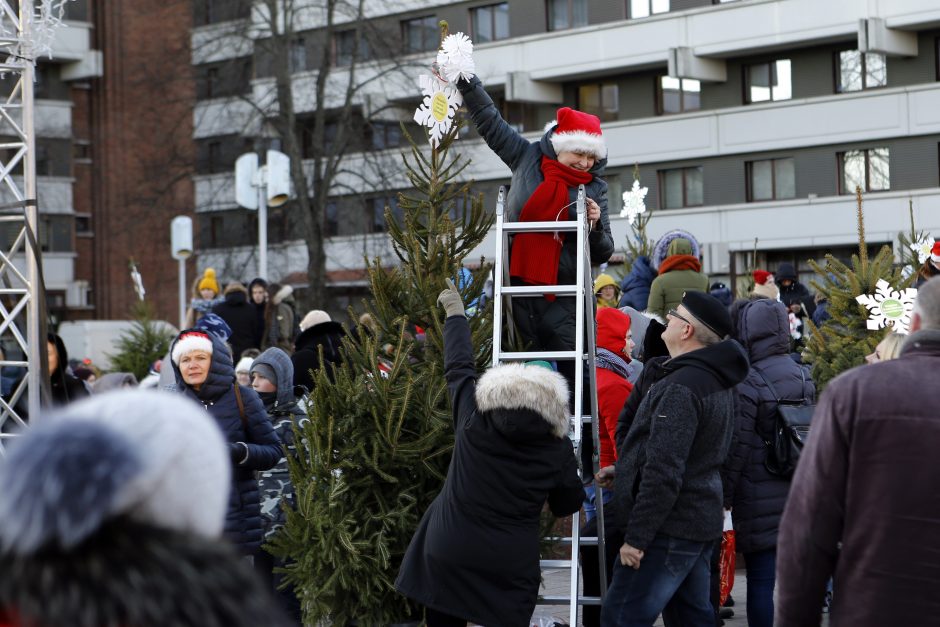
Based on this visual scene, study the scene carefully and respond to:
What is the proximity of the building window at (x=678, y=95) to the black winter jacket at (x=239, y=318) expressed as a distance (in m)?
30.4

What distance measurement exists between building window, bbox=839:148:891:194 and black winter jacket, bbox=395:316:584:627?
36.5 m

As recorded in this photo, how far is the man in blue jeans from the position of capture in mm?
6570

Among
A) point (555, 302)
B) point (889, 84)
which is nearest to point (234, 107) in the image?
point (889, 84)

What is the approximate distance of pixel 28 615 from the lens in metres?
2.15

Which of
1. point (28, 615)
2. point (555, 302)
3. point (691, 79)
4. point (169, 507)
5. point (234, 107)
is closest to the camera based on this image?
point (28, 615)

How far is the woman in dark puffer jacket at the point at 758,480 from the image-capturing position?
26.0 ft

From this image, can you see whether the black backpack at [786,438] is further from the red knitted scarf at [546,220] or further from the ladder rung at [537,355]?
the red knitted scarf at [546,220]

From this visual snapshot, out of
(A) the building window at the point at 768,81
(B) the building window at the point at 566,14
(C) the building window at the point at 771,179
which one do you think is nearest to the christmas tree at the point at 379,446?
(C) the building window at the point at 771,179

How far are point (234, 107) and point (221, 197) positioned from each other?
25.1 ft

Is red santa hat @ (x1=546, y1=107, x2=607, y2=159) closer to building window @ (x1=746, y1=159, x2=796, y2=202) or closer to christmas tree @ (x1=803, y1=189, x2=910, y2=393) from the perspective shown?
christmas tree @ (x1=803, y1=189, x2=910, y2=393)

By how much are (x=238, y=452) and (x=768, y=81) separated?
37.8 metres

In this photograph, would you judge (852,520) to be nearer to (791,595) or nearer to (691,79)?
(791,595)

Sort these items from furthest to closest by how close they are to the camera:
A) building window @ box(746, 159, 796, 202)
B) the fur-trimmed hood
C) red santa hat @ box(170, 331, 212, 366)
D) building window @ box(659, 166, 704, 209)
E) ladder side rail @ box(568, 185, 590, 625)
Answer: building window @ box(659, 166, 704, 209) < building window @ box(746, 159, 796, 202) < red santa hat @ box(170, 331, 212, 366) < ladder side rail @ box(568, 185, 590, 625) < the fur-trimmed hood

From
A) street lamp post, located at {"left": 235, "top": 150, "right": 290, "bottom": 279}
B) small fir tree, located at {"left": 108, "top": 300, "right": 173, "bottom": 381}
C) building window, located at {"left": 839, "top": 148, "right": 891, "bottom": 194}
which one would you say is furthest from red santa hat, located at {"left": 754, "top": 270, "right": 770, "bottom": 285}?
building window, located at {"left": 839, "top": 148, "right": 891, "bottom": 194}
